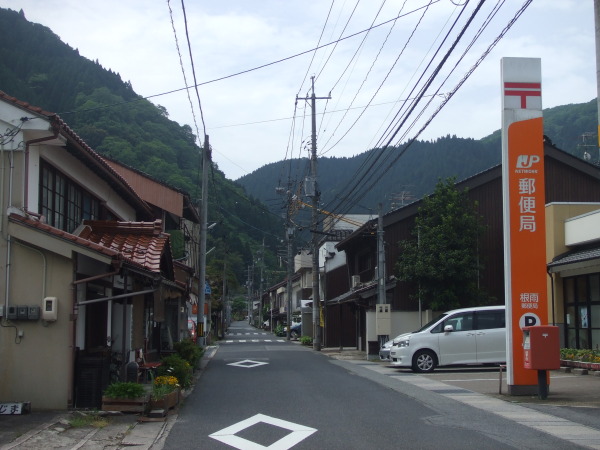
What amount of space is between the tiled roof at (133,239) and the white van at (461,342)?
8738 mm

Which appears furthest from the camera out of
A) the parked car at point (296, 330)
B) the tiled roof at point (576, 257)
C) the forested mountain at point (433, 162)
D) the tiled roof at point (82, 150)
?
the forested mountain at point (433, 162)

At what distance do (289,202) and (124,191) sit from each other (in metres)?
25.5

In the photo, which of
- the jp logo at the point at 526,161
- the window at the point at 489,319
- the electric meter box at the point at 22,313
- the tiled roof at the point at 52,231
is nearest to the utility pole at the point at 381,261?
the window at the point at 489,319

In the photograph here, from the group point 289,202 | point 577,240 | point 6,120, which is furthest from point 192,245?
point 6,120

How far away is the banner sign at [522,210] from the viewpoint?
1415 cm

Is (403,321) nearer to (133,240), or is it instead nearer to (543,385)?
(543,385)

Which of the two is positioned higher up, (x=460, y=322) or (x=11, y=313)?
(x=11, y=313)

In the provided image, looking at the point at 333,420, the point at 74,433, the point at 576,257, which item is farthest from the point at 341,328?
the point at 74,433

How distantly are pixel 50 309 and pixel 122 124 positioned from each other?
39.8m

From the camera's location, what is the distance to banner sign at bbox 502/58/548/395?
1415 cm

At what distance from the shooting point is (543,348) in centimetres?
1324

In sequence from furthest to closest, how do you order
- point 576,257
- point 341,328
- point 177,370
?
point 341,328, point 576,257, point 177,370

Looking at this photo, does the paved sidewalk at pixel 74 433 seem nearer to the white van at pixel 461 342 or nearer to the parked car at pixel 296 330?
the white van at pixel 461 342

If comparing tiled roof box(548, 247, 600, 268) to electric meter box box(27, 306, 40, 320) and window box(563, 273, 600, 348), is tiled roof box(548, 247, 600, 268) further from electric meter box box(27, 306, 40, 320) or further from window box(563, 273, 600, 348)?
electric meter box box(27, 306, 40, 320)
